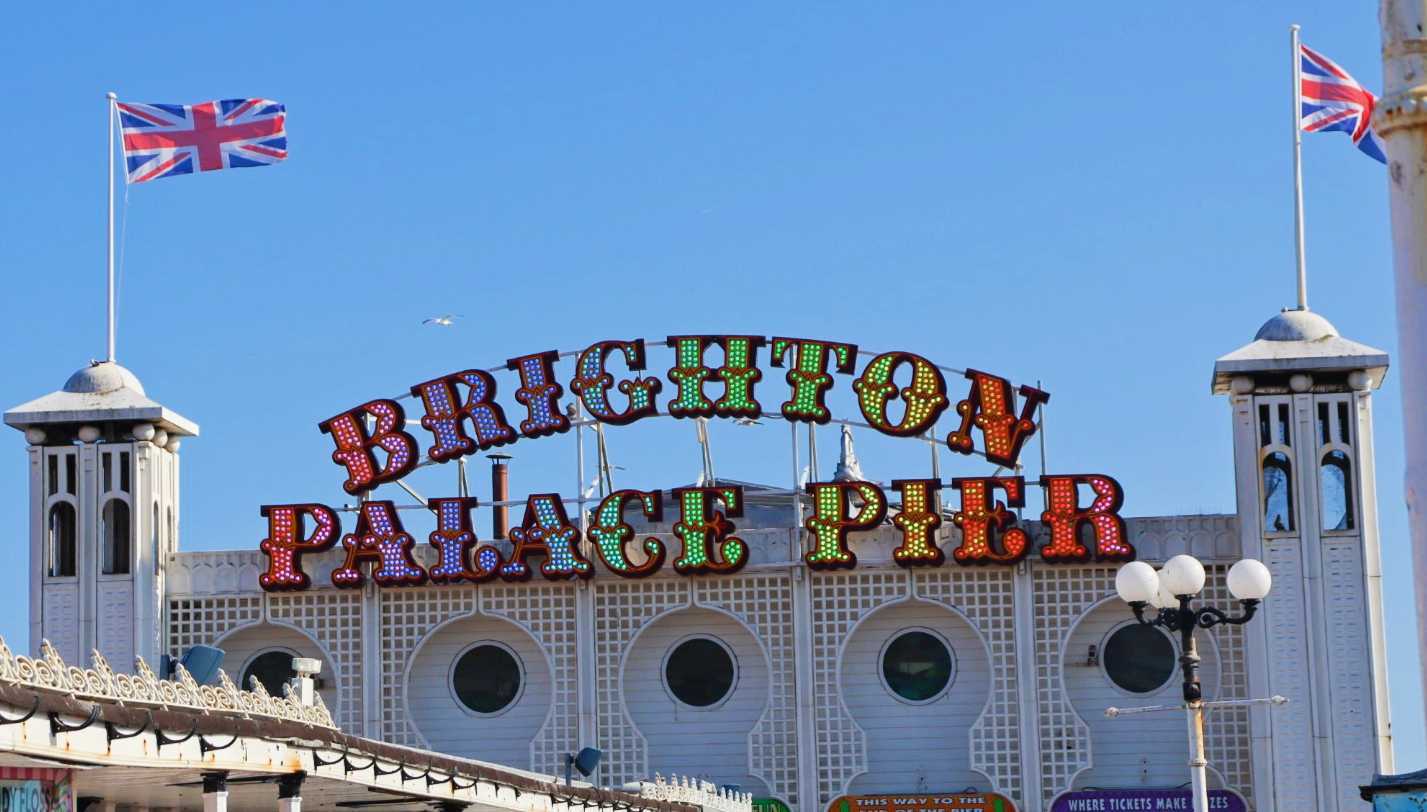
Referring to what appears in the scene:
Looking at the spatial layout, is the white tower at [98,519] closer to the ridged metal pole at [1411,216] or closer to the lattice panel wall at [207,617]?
the lattice panel wall at [207,617]

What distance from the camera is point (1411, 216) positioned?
567 inches

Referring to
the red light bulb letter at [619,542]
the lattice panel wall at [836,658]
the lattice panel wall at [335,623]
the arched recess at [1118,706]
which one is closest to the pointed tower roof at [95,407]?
the lattice panel wall at [335,623]

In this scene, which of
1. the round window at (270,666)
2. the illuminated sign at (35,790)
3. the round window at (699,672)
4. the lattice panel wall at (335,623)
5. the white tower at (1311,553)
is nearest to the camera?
the illuminated sign at (35,790)

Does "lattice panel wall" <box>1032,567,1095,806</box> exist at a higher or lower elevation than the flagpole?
lower

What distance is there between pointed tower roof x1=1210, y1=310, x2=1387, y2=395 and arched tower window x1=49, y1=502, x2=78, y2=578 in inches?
917

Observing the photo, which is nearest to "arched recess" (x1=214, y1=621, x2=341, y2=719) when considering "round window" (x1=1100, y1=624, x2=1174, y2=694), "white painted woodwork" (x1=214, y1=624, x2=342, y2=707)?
"white painted woodwork" (x1=214, y1=624, x2=342, y2=707)

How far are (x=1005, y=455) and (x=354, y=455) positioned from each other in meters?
13.5

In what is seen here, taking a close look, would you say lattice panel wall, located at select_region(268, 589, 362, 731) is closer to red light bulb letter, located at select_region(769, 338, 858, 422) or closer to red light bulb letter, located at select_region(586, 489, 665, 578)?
red light bulb letter, located at select_region(586, 489, 665, 578)

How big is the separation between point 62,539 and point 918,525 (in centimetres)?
1743

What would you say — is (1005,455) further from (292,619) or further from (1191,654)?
(1191,654)

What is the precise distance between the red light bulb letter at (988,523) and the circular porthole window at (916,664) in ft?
6.66

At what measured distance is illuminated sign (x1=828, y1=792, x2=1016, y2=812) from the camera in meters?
47.8

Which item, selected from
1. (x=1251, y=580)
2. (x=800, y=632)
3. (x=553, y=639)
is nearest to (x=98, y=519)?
(x=553, y=639)

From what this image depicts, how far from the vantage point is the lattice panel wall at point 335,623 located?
162 feet
